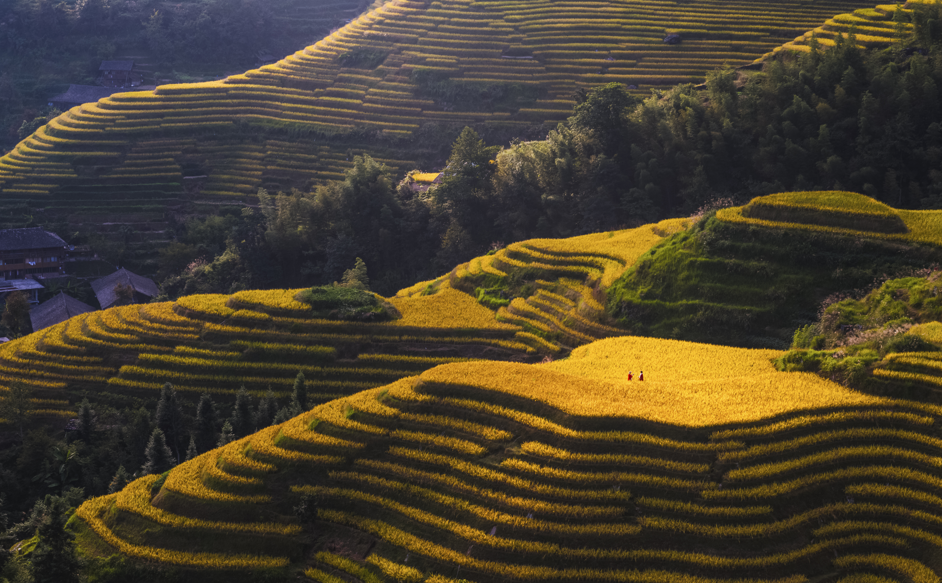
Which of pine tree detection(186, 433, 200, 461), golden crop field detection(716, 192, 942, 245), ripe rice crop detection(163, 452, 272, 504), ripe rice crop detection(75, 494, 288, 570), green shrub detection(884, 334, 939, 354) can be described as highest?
golden crop field detection(716, 192, 942, 245)

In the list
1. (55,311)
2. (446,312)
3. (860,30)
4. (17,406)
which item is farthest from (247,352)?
(860,30)

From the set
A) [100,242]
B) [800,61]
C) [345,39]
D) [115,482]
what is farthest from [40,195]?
[800,61]

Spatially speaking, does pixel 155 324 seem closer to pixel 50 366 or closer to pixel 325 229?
pixel 50 366

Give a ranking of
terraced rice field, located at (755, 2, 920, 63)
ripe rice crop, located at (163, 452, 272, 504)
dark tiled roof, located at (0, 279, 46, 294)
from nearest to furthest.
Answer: ripe rice crop, located at (163, 452, 272, 504) < dark tiled roof, located at (0, 279, 46, 294) < terraced rice field, located at (755, 2, 920, 63)

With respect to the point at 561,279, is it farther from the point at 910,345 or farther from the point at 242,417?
the point at 910,345

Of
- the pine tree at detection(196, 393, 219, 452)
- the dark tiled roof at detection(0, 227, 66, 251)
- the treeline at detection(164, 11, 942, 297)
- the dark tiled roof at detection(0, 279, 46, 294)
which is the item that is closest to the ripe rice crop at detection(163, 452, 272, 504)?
the pine tree at detection(196, 393, 219, 452)

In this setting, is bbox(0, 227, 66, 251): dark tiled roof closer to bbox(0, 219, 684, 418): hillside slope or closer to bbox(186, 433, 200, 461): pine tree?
bbox(0, 219, 684, 418): hillside slope
